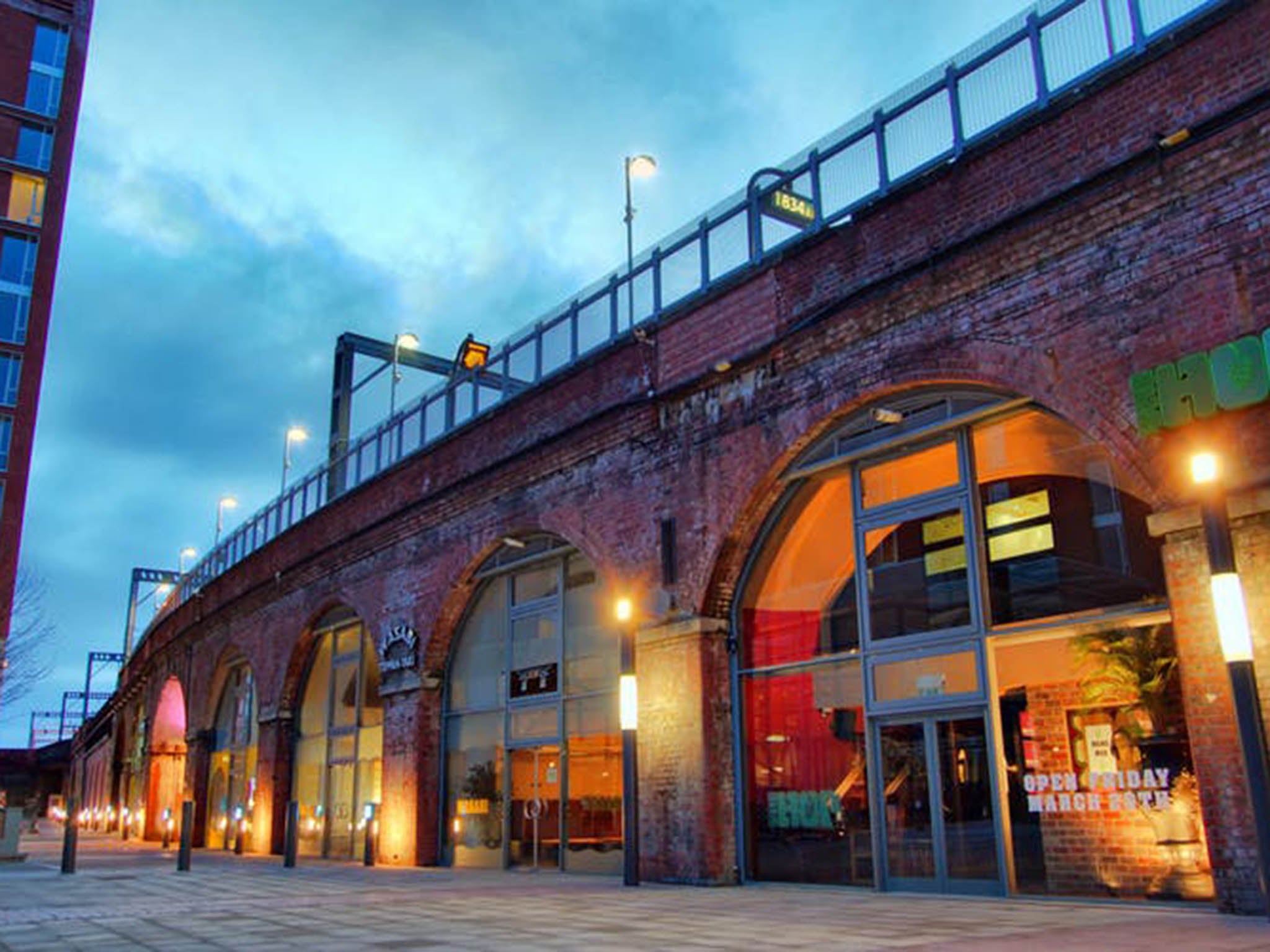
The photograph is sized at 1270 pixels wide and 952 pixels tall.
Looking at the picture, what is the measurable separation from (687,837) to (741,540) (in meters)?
3.60

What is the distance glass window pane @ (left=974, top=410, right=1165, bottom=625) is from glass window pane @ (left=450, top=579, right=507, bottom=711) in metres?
9.64

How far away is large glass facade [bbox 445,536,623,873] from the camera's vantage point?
16.1 m

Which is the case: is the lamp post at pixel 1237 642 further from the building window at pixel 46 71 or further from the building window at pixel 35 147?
the building window at pixel 46 71

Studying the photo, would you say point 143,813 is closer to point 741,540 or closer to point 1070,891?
point 741,540

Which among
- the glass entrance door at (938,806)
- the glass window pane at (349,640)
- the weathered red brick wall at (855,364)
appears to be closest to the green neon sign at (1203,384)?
the weathered red brick wall at (855,364)

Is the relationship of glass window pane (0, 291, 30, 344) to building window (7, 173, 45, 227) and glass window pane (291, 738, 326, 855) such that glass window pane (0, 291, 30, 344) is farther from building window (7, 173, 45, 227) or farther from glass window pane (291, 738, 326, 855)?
glass window pane (291, 738, 326, 855)

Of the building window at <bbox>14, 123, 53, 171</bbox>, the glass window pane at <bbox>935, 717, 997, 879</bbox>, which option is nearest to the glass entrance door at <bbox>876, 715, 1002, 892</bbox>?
the glass window pane at <bbox>935, 717, 997, 879</bbox>

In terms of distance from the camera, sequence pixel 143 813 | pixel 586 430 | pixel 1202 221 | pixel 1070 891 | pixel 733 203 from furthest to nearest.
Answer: pixel 143 813 < pixel 586 430 < pixel 733 203 < pixel 1070 891 < pixel 1202 221

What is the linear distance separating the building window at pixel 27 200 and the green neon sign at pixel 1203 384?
51361mm

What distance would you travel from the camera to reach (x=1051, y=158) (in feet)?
34.7

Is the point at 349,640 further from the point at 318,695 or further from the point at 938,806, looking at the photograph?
the point at 938,806

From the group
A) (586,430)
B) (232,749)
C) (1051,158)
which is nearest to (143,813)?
(232,749)

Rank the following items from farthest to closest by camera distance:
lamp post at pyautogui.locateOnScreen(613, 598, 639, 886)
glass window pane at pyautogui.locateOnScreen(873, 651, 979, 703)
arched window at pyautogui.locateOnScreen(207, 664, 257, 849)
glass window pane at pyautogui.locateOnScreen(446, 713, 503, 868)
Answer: arched window at pyautogui.locateOnScreen(207, 664, 257, 849) → glass window pane at pyautogui.locateOnScreen(446, 713, 503, 868) → lamp post at pyautogui.locateOnScreen(613, 598, 639, 886) → glass window pane at pyautogui.locateOnScreen(873, 651, 979, 703)

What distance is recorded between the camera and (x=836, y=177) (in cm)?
1291
